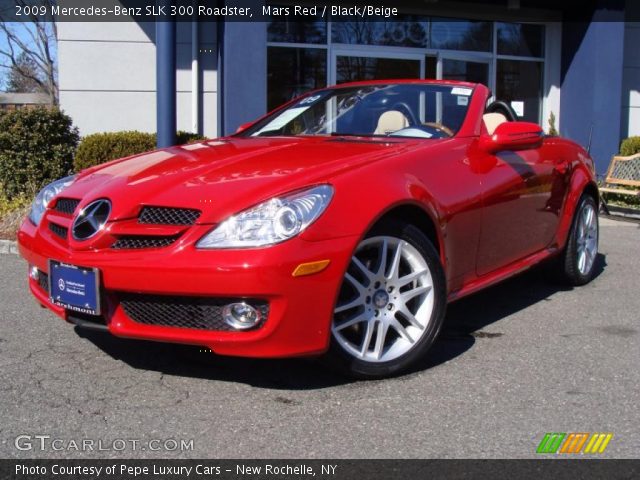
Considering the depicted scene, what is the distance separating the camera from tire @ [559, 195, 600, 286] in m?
5.25

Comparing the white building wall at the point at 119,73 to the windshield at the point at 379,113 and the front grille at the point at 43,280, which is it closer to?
the windshield at the point at 379,113

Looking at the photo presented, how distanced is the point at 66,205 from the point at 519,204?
255cm

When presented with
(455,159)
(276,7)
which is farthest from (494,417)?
(276,7)

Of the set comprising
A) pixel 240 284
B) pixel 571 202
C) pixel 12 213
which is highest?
pixel 571 202

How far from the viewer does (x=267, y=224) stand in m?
2.94

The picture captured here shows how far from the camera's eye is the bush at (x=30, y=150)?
8.59m

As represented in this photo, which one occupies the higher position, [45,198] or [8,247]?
[45,198]

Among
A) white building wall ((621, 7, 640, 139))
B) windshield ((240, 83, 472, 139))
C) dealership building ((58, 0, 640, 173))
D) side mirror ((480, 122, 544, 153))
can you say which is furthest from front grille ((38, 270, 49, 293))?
white building wall ((621, 7, 640, 139))

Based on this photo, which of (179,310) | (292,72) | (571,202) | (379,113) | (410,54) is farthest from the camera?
(410,54)

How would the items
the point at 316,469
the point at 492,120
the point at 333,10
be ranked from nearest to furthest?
the point at 316,469 < the point at 492,120 < the point at 333,10

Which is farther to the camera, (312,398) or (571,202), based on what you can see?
(571,202)

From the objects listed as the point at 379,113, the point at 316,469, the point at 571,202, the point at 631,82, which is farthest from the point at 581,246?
the point at 631,82

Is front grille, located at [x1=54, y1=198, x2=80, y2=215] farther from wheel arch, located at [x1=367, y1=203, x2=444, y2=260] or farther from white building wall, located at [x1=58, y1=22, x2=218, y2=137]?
white building wall, located at [x1=58, y1=22, x2=218, y2=137]

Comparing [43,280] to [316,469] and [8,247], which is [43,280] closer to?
[316,469]
